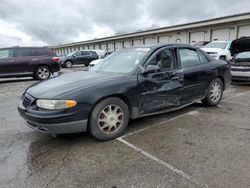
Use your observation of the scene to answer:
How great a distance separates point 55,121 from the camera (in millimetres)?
3160

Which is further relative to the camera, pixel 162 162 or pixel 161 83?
pixel 161 83

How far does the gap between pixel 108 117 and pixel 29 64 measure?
29.5 feet

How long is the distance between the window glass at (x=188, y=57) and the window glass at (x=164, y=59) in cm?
33

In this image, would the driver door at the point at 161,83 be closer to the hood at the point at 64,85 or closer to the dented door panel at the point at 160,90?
the dented door panel at the point at 160,90

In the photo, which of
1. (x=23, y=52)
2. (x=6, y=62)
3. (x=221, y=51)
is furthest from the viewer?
(x=221, y=51)

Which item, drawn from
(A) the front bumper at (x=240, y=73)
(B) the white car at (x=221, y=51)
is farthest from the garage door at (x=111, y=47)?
(A) the front bumper at (x=240, y=73)

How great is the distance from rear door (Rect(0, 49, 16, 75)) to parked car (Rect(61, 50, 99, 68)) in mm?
10127

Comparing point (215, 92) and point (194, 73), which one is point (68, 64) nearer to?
point (215, 92)

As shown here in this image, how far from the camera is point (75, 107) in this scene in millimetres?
3236

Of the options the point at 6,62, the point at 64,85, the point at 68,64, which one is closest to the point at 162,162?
the point at 64,85

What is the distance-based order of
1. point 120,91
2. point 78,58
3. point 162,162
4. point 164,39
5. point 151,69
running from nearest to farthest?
1. point 162,162
2. point 120,91
3. point 151,69
4. point 78,58
5. point 164,39

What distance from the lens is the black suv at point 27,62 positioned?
10.9m

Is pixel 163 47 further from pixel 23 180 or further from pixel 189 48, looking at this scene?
pixel 23 180

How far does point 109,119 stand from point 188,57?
2397 millimetres
